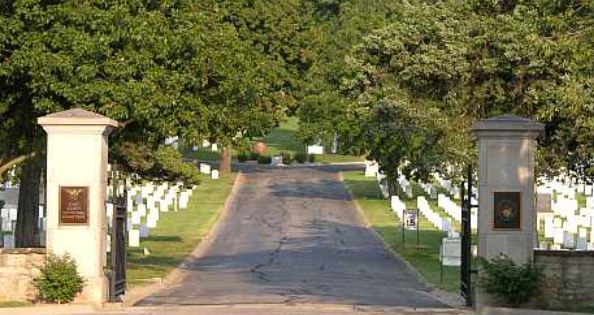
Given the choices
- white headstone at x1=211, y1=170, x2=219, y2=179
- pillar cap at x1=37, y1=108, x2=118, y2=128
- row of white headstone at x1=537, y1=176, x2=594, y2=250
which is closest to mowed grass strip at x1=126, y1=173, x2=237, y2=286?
white headstone at x1=211, y1=170, x2=219, y2=179

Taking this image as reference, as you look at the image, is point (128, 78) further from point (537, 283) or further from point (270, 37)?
point (270, 37)

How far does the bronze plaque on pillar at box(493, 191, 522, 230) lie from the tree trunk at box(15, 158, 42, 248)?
51.9ft

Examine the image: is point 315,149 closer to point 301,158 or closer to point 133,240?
point 301,158

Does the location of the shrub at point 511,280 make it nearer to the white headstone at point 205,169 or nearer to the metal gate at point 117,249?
the metal gate at point 117,249

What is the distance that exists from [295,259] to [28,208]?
29.6 feet

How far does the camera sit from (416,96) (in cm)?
3828

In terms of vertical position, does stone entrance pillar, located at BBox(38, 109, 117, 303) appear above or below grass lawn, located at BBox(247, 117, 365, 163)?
below

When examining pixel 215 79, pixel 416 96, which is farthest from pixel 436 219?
pixel 215 79

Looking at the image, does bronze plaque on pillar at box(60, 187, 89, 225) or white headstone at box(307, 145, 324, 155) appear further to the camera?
white headstone at box(307, 145, 324, 155)

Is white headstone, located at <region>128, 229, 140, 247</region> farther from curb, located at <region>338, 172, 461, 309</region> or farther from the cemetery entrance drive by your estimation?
curb, located at <region>338, 172, 461, 309</region>

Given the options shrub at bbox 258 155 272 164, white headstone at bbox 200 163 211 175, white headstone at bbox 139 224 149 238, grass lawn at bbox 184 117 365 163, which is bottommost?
white headstone at bbox 139 224 149 238

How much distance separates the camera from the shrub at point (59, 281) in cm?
2358

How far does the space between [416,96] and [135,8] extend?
9.55 metres

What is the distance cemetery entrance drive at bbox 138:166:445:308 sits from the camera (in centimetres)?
2867
